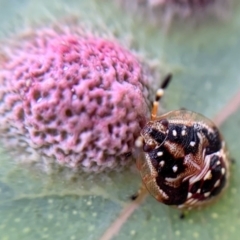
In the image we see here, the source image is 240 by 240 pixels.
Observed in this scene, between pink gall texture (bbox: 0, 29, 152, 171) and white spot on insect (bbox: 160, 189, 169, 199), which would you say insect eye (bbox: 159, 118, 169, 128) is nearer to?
pink gall texture (bbox: 0, 29, 152, 171)

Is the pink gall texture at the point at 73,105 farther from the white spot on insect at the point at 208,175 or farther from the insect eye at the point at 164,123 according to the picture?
the white spot on insect at the point at 208,175

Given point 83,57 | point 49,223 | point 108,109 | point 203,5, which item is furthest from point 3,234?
point 203,5

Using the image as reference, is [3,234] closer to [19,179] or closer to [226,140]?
[19,179]

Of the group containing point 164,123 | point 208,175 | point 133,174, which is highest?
point 164,123

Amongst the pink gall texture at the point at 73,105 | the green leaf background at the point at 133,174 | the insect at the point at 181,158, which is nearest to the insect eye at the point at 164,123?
the insect at the point at 181,158

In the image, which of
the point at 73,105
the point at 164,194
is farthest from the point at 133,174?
the point at 73,105

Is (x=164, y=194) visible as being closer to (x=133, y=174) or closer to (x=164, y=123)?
(x=133, y=174)
